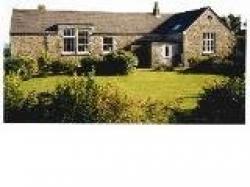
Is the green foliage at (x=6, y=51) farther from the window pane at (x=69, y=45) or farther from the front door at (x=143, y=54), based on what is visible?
the front door at (x=143, y=54)

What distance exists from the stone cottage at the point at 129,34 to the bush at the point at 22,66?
0.29 ft

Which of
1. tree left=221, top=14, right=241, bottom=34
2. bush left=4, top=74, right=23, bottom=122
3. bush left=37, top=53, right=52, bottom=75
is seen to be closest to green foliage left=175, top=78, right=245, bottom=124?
tree left=221, top=14, right=241, bottom=34

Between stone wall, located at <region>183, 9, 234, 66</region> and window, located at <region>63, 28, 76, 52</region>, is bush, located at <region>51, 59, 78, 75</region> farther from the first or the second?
stone wall, located at <region>183, 9, 234, 66</region>

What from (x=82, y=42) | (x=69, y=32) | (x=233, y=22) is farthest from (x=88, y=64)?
(x=233, y=22)

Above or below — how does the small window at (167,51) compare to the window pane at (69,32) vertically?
below

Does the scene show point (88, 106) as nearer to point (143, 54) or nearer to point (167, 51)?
point (143, 54)

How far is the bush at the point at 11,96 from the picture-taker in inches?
259

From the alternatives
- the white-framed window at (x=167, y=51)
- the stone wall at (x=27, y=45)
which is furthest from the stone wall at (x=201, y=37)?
the stone wall at (x=27, y=45)

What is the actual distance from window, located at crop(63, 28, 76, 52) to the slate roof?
0.35 feet

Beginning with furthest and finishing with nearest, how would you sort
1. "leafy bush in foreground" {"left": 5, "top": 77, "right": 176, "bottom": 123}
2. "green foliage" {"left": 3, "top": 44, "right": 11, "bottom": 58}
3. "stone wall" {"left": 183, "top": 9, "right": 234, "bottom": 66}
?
"stone wall" {"left": 183, "top": 9, "right": 234, "bottom": 66}
"leafy bush in foreground" {"left": 5, "top": 77, "right": 176, "bottom": 123}
"green foliage" {"left": 3, "top": 44, "right": 11, "bottom": 58}

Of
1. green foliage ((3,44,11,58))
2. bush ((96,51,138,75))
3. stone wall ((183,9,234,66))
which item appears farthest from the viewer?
A: stone wall ((183,9,234,66))

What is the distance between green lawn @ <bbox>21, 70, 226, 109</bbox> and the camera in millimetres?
6801
